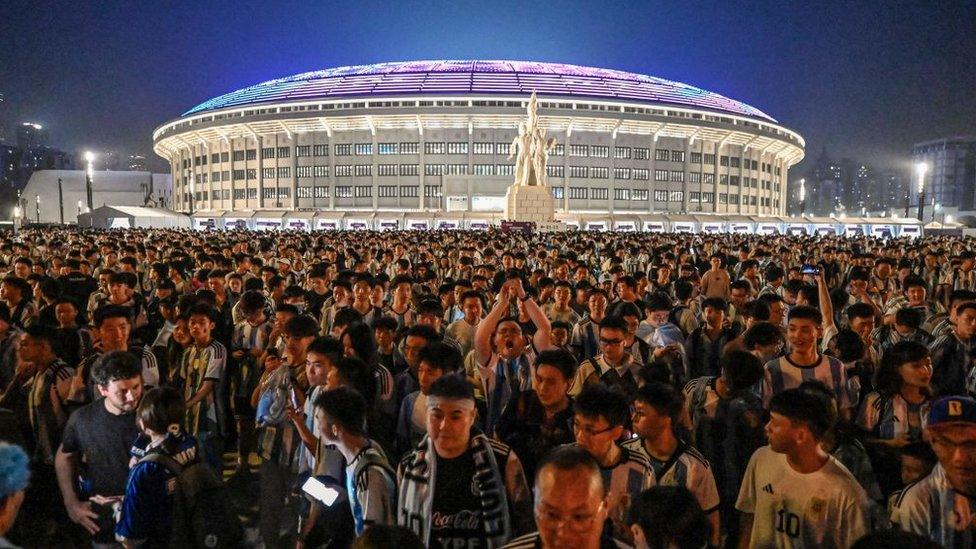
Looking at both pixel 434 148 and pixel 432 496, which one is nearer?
pixel 432 496

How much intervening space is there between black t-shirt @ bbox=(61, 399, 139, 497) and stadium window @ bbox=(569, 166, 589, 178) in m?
68.0

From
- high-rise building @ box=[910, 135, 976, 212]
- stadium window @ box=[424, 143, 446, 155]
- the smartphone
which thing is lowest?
the smartphone

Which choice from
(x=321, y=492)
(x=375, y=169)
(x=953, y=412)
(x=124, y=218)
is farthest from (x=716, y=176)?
(x=321, y=492)

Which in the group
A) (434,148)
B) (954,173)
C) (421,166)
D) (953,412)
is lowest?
(953,412)

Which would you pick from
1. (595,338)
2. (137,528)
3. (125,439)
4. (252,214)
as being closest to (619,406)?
(137,528)

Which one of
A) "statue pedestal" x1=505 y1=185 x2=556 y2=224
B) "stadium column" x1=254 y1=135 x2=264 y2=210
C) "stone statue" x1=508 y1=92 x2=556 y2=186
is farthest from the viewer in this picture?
"stadium column" x1=254 y1=135 x2=264 y2=210

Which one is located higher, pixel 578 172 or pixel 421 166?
pixel 421 166

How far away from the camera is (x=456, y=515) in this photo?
285 cm

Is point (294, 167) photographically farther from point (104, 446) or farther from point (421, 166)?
point (104, 446)

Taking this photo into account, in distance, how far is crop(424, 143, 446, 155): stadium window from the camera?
69.3 m

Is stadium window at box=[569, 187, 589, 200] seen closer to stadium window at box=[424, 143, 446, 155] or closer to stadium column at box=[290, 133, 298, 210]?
stadium window at box=[424, 143, 446, 155]

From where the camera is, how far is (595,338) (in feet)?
23.0

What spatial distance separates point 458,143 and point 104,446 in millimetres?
67232

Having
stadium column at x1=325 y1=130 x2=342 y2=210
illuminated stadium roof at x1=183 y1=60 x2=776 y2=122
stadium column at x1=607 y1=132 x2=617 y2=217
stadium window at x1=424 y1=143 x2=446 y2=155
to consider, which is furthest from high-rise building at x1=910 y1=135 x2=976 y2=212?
stadium column at x1=325 y1=130 x2=342 y2=210
